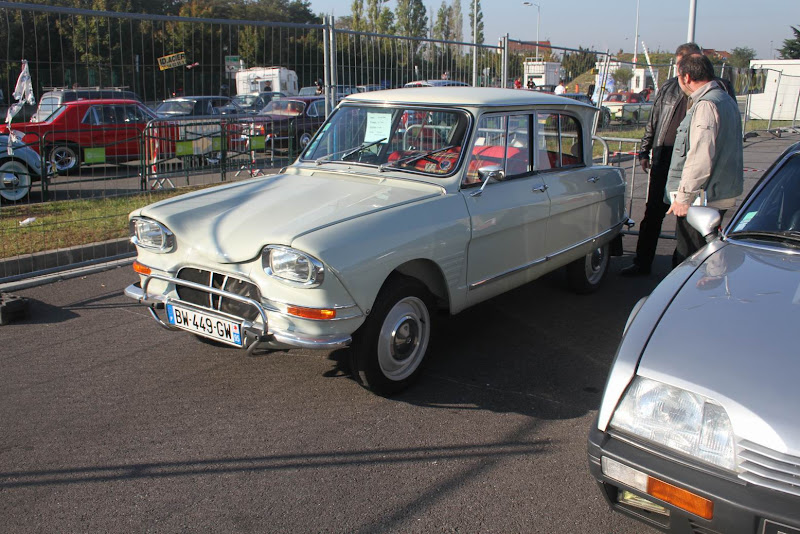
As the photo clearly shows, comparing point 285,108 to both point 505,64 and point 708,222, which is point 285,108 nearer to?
point 505,64

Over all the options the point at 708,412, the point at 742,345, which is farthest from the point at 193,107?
the point at 708,412

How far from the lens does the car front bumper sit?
2137 mm

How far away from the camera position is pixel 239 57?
358 inches

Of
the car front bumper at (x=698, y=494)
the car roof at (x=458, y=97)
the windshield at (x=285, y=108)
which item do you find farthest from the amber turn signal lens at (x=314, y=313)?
the windshield at (x=285, y=108)

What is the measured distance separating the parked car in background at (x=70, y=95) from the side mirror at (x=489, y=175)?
4933 millimetres

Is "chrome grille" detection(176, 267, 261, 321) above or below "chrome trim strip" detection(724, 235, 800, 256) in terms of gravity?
below

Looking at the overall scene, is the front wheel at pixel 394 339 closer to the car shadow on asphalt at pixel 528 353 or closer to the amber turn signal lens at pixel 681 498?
the car shadow on asphalt at pixel 528 353

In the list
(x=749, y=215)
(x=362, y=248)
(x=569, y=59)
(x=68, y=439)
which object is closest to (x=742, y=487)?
(x=749, y=215)

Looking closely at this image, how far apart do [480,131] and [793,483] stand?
3.11 meters

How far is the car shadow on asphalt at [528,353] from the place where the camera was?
415cm

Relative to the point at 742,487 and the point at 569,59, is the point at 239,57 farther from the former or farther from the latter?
the point at 569,59

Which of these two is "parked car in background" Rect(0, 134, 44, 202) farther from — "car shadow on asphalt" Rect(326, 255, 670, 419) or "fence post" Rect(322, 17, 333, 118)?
"car shadow on asphalt" Rect(326, 255, 670, 419)

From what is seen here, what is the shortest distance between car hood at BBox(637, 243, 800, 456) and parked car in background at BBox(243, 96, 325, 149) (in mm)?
8852

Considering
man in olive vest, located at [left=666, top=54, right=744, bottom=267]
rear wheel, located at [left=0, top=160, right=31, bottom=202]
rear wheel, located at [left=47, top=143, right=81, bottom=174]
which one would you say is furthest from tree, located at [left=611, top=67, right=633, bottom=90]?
rear wheel, located at [left=47, top=143, right=81, bottom=174]
